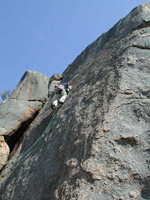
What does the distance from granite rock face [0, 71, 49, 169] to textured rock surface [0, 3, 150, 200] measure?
2.08m

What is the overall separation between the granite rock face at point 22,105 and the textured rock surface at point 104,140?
208cm

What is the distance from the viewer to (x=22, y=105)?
25.2ft

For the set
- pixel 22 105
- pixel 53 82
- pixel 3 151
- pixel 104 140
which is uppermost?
pixel 53 82

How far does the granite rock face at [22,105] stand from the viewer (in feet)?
23.5

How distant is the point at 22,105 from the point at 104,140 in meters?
5.05

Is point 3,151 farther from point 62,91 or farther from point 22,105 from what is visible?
point 62,91

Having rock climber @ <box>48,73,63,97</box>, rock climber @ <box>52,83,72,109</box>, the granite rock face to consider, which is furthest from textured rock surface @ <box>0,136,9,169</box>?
rock climber @ <box>48,73,63,97</box>

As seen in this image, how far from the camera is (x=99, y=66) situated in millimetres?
5074

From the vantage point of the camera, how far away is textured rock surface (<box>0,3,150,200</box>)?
9.28 feet

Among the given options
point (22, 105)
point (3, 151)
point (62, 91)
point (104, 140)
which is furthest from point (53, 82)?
point (104, 140)

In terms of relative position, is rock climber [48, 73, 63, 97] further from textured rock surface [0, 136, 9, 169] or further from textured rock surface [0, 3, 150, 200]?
textured rock surface [0, 3, 150, 200]

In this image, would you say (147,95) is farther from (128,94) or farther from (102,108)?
(102,108)

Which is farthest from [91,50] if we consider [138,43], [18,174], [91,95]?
[18,174]

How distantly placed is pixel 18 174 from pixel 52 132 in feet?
3.89
